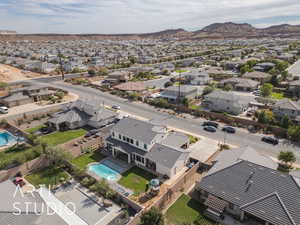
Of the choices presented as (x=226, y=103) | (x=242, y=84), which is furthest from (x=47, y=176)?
(x=242, y=84)

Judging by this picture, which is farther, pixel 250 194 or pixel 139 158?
pixel 139 158

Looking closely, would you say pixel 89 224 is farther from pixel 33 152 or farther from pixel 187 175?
pixel 33 152

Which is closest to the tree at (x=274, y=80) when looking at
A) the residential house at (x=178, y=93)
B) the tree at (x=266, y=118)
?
the residential house at (x=178, y=93)

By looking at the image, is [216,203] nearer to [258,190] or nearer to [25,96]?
[258,190]

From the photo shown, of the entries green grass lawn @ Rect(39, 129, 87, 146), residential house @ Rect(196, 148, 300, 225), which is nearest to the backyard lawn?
residential house @ Rect(196, 148, 300, 225)

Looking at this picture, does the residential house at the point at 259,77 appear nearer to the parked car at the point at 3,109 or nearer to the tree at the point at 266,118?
the tree at the point at 266,118
